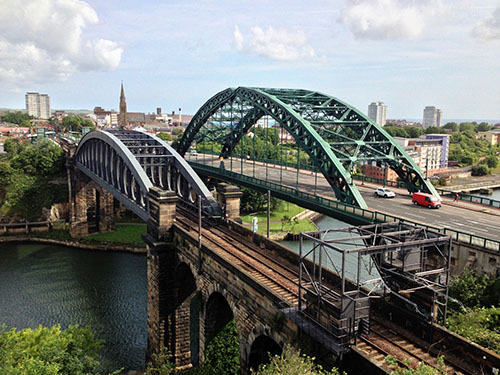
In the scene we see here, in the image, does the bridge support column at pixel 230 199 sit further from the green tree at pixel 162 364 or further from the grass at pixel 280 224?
the grass at pixel 280 224

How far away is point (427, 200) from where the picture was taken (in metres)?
41.3

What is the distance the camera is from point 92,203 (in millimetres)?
73938

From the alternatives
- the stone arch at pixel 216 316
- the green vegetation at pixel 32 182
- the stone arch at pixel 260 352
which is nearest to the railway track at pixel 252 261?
the stone arch at pixel 260 352

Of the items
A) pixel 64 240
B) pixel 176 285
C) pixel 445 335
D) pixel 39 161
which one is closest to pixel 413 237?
pixel 445 335

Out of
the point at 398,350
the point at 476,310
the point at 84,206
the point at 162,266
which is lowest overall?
the point at 84,206

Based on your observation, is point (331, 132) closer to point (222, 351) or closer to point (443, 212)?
point (443, 212)

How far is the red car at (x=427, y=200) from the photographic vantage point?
4084 centimetres

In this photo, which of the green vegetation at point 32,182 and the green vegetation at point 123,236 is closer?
the green vegetation at point 123,236

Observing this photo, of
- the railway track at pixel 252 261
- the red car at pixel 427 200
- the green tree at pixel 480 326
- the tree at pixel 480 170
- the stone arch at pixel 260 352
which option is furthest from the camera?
the tree at pixel 480 170

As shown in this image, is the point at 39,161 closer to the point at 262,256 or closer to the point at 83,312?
the point at 83,312

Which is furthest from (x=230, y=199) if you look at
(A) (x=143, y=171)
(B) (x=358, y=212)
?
(B) (x=358, y=212)

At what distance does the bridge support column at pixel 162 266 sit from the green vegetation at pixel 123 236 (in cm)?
3116

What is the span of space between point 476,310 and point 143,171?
27243 mm

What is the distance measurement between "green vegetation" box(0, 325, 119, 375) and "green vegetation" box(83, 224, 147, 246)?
33.7 meters
